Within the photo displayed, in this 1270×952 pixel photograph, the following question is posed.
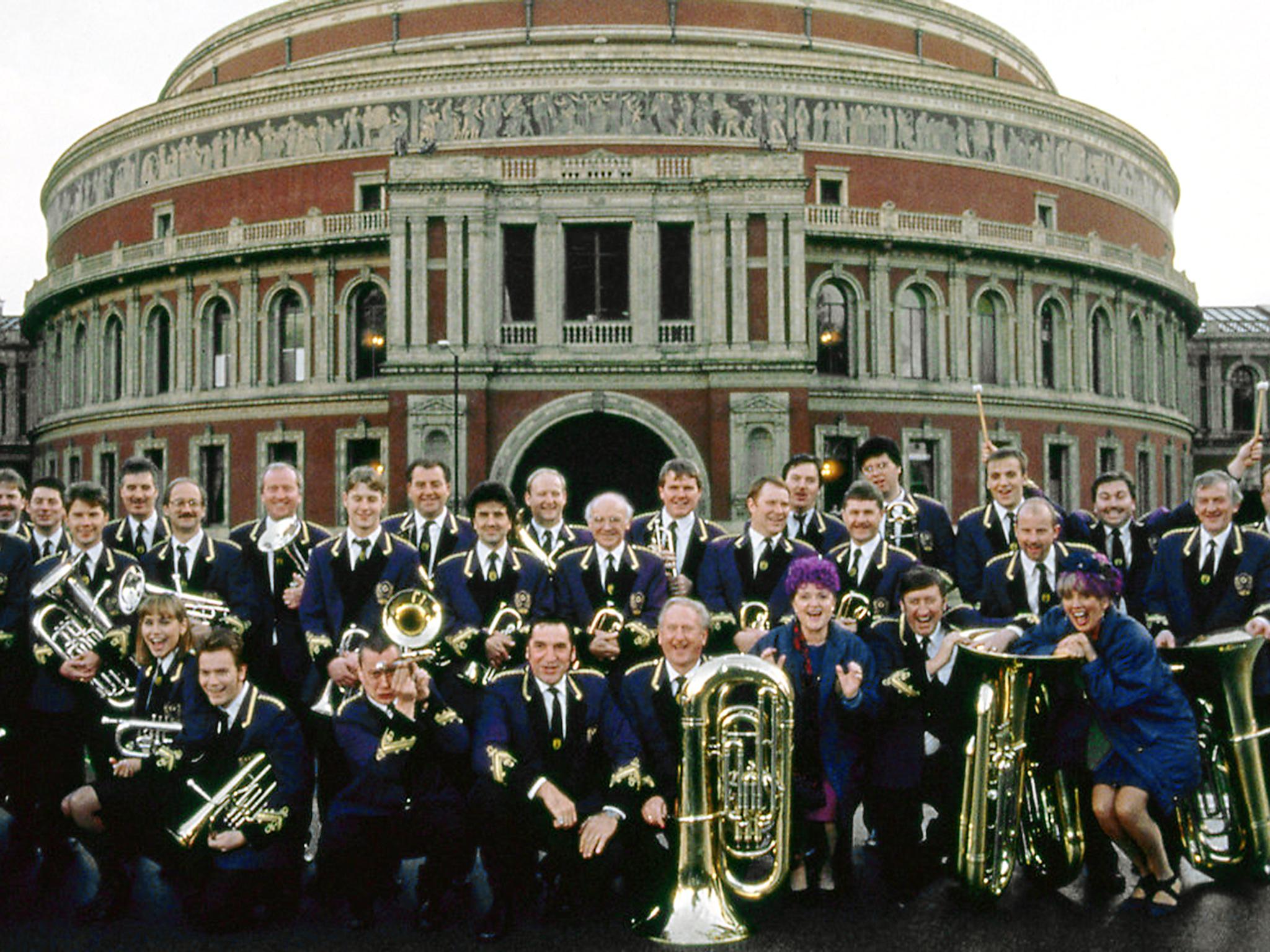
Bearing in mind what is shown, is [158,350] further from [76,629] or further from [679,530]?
[679,530]

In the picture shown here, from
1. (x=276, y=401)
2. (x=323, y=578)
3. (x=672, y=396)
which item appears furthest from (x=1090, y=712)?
(x=276, y=401)

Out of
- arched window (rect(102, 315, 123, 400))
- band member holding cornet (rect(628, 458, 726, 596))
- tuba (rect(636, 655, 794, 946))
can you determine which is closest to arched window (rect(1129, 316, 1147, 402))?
arched window (rect(102, 315, 123, 400))

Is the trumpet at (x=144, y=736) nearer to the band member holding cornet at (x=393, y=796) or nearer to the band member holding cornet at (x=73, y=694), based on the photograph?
the band member holding cornet at (x=73, y=694)

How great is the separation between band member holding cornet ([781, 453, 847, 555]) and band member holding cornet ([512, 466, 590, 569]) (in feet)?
5.59

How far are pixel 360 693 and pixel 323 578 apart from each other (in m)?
1.55

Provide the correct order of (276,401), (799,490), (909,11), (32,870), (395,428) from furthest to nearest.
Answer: (909,11)
(276,401)
(395,428)
(799,490)
(32,870)

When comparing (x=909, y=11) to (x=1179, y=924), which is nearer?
(x=1179, y=924)

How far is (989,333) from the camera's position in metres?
37.2

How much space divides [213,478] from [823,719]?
33.8m

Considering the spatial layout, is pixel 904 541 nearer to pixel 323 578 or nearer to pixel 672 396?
pixel 323 578

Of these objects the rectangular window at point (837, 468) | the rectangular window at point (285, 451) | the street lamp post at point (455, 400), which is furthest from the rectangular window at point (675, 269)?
the rectangular window at point (285, 451)

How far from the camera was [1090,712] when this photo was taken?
694 cm

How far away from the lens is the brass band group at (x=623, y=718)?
6461 mm

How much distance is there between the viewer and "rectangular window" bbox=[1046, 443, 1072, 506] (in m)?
38.1
